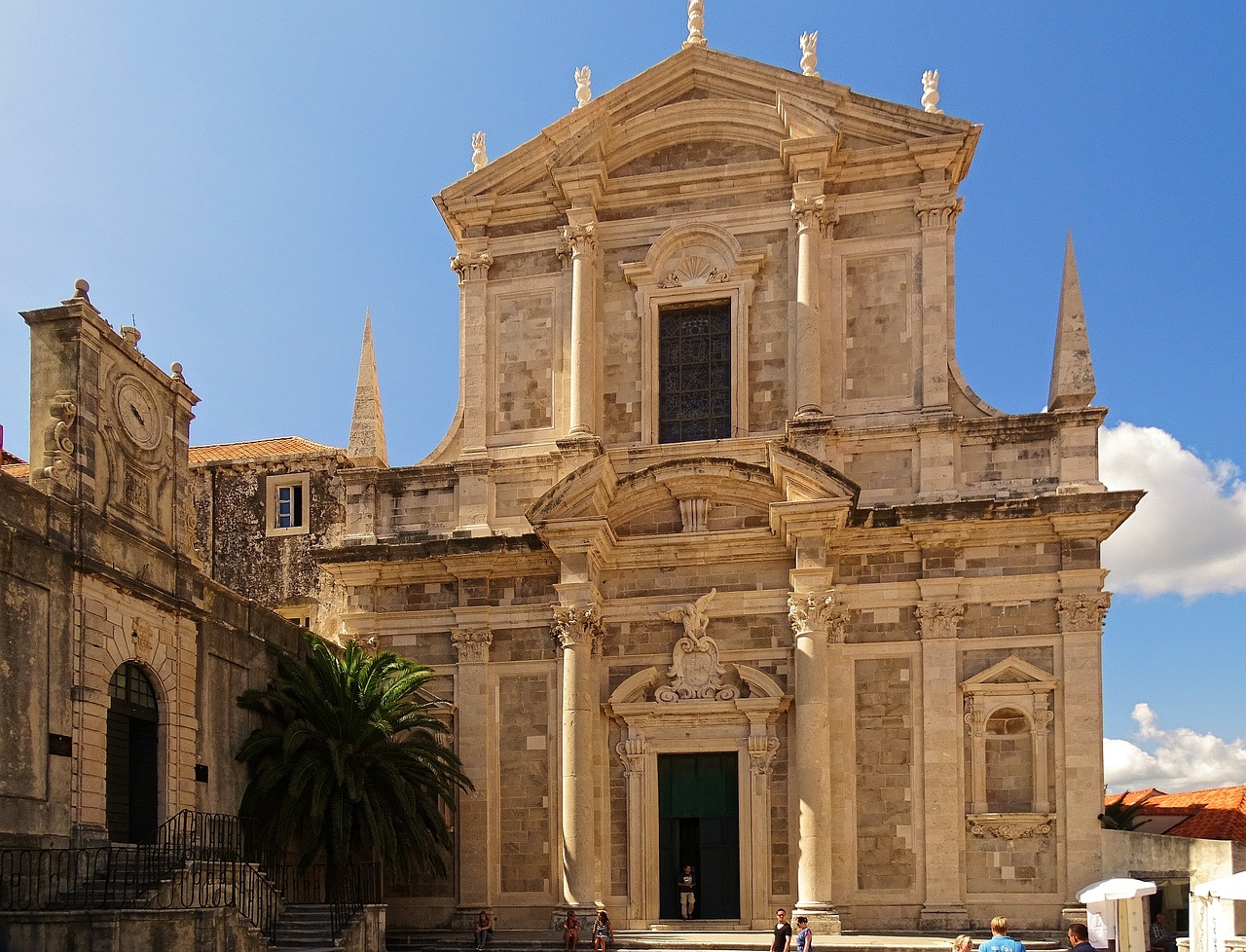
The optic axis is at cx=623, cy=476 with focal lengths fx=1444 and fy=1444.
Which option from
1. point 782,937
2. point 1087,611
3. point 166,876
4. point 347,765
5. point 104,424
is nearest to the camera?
point 166,876

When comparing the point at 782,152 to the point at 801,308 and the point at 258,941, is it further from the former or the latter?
the point at 258,941

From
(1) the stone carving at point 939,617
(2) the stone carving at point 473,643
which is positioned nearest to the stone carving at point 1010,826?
(1) the stone carving at point 939,617

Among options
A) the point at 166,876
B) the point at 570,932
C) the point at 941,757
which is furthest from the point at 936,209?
the point at 166,876

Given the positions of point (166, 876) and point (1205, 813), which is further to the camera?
point (1205, 813)

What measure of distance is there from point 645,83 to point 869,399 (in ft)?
22.6

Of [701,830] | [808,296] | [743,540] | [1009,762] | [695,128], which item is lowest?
[701,830]

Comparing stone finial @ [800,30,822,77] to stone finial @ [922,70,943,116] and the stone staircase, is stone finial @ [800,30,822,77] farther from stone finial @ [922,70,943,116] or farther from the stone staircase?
the stone staircase

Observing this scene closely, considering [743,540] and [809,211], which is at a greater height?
[809,211]

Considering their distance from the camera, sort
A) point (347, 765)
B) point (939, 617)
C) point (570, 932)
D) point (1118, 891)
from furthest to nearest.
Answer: point (939, 617) < point (570, 932) < point (347, 765) < point (1118, 891)

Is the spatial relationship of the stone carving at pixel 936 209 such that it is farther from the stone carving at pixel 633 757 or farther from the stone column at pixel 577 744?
the stone carving at pixel 633 757

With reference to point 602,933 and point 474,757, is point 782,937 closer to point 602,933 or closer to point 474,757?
point 602,933

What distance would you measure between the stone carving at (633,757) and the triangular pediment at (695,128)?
9.39 m

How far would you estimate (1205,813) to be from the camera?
2564 cm

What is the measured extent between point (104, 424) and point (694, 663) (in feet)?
33.0
